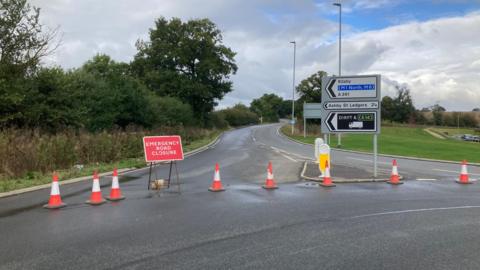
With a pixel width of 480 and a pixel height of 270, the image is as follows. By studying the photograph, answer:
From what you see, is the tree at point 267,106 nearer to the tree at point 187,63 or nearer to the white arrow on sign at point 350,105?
the tree at point 187,63

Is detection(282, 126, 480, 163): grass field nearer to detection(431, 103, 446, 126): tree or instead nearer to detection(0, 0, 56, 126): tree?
detection(0, 0, 56, 126): tree

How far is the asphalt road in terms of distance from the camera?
5.99 metres

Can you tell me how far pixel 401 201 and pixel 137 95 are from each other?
29058mm

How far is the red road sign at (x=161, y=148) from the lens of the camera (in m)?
12.5

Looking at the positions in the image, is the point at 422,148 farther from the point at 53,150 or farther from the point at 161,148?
the point at 161,148

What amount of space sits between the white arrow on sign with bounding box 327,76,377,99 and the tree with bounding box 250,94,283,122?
481 feet

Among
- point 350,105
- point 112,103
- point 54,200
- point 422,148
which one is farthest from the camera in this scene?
point 422,148

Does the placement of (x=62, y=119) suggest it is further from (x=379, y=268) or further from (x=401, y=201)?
(x=379, y=268)

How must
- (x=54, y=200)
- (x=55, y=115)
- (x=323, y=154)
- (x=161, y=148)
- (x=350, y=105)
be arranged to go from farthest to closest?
(x=55, y=115), (x=350, y=105), (x=323, y=154), (x=161, y=148), (x=54, y=200)

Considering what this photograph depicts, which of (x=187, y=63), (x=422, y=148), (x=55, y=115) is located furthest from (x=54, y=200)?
(x=187, y=63)

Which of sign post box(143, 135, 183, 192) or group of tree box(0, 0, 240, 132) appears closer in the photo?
sign post box(143, 135, 183, 192)

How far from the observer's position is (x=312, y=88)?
7550cm

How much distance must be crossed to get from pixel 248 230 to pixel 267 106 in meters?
164

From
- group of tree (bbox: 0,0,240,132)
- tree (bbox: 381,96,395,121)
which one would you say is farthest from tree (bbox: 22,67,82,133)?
tree (bbox: 381,96,395,121)
